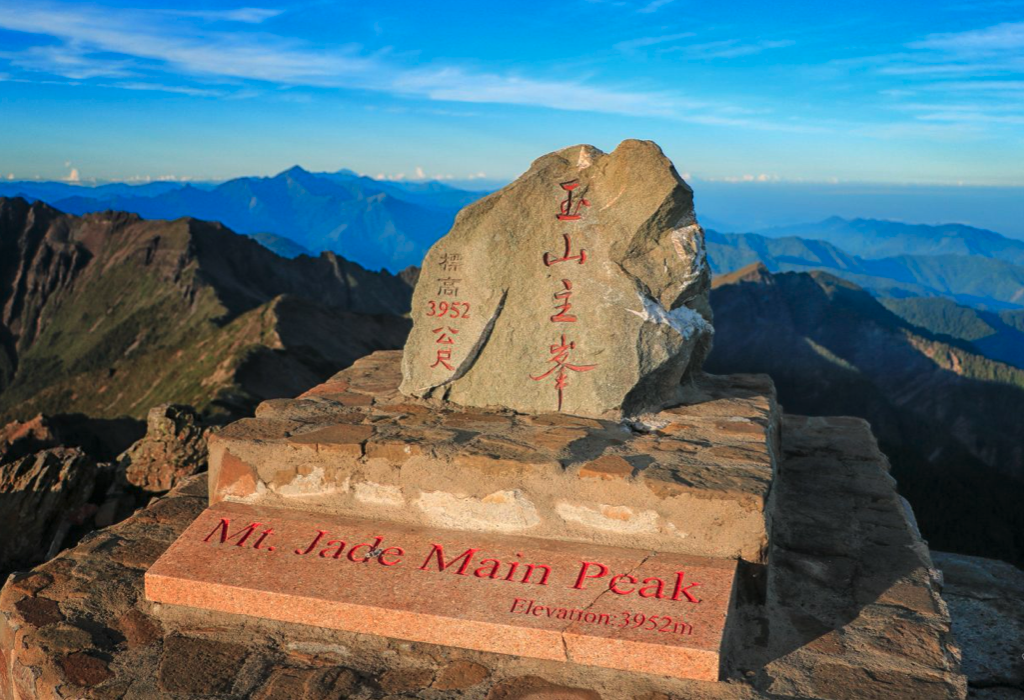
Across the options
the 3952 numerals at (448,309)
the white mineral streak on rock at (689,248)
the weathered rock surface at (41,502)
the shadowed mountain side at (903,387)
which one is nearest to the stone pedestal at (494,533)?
the 3952 numerals at (448,309)

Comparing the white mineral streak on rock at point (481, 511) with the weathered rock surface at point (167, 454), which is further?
the weathered rock surface at point (167, 454)

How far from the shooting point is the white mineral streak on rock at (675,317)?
6.58 meters

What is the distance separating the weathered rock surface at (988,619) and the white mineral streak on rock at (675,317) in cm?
309

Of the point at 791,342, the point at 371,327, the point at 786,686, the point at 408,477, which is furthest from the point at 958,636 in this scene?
the point at 791,342

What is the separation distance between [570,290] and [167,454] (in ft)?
17.9

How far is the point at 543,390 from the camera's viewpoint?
6.77 metres

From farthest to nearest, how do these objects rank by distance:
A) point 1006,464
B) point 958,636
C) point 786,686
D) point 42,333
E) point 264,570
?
point 42,333, point 1006,464, point 958,636, point 264,570, point 786,686

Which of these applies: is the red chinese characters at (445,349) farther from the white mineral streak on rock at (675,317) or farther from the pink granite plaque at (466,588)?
the pink granite plaque at (466,588)

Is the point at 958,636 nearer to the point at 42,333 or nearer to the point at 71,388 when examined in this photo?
the point at 71,388

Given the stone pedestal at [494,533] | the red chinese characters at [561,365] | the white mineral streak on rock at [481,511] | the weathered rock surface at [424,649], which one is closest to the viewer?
the weathered rock surface at [424,649]

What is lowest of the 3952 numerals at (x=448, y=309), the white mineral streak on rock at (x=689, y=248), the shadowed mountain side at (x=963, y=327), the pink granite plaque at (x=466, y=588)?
the shadowed mountain side at (x=963, y=327)

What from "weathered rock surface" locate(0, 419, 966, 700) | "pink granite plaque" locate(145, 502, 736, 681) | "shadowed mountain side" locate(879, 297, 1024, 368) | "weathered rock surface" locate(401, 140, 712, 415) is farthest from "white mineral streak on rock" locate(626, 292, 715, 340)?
"shadowed mountain side" locate(879, 297, 1024, 368)

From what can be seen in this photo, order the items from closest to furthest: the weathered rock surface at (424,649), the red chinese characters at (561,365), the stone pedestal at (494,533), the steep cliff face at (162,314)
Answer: the weathered rock surface at (424,649)
the stone pedestal at (494,533)
the red chinese characters at (561,365)
the steep cliff face at (162,314)

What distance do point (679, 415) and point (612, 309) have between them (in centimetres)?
109
